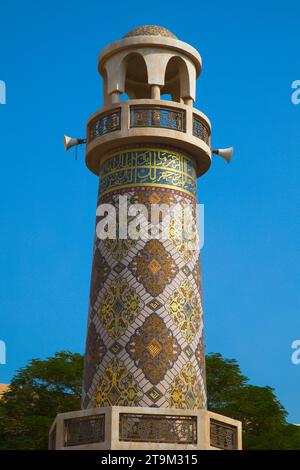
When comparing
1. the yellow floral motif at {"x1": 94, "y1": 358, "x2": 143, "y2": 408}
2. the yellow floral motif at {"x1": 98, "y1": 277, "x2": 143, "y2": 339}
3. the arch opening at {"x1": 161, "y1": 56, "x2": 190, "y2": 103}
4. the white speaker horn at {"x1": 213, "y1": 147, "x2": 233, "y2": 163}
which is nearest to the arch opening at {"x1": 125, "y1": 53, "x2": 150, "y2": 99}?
the arch opening at {"x1": 161, "y1": 56, "x2": 190, "y2": 103}

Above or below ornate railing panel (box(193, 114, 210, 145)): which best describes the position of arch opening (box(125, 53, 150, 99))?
above

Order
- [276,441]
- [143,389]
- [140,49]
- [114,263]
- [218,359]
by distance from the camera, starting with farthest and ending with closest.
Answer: [218,359] < [276,441] < [140,49] < [114,263] < [143,389]

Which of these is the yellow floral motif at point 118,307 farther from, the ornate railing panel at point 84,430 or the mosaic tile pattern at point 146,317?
the ornate railing panel at point 84,430

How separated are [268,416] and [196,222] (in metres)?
9.94

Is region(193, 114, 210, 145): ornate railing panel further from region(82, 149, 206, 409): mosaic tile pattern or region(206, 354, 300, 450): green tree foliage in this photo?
region(206, 354, 300, 450): green tree foliage

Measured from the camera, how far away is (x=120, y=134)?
1495 centimetres

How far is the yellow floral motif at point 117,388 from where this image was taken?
1346 cm

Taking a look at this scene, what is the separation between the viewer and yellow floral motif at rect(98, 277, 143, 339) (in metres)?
14.0

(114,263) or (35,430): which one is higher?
(114,263)

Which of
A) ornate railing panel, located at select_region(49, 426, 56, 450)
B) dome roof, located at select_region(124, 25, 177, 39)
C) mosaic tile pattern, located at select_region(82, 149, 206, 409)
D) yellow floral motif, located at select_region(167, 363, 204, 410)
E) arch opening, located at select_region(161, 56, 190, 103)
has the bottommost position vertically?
ornate railing panel, located at select_region(49, 426, 56, 450)

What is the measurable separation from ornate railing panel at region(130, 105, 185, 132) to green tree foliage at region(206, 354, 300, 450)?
993 cm

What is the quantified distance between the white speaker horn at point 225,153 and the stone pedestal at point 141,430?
5.60 meters
